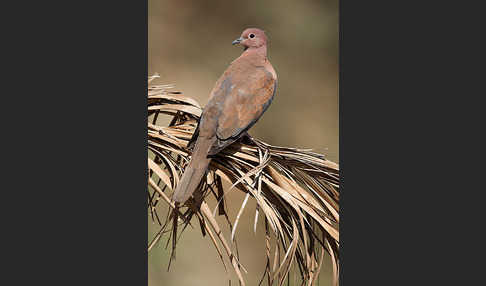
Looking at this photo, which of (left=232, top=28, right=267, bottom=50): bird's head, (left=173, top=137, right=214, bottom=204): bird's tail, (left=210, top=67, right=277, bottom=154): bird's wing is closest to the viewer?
(left=173, top=137, right=214, bottom=204): bird's tail

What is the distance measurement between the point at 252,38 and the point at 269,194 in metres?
1.02

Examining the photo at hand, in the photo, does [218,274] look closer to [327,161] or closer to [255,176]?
[255,176]

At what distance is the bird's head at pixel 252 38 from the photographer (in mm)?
4871

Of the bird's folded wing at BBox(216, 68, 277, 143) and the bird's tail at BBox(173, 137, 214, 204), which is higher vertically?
the bird's folded wing at BBox(216, 68, 277, 143)

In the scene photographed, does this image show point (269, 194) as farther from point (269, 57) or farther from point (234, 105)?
point (269, 57)

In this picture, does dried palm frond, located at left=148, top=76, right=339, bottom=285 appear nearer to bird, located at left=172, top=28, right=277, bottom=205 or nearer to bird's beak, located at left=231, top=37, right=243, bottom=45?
bird, located at left=172, top=28, right=277, bottom=205

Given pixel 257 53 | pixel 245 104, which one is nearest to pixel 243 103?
pixel 245 104

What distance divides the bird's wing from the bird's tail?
0.19ft

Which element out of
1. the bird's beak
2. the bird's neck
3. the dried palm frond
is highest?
the bird's beak

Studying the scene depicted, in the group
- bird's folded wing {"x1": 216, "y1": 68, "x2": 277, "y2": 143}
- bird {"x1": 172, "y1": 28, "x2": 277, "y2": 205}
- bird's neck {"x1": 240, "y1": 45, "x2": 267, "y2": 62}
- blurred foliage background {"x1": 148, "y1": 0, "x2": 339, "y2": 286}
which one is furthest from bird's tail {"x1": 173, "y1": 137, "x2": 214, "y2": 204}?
bird's neck {"x1": 240, "y1": 45, "x2": 267, "y2": 62}

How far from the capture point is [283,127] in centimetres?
487

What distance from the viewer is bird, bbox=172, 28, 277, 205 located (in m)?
4.37

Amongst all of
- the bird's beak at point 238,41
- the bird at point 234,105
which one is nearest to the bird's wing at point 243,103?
the bird at point 234,105

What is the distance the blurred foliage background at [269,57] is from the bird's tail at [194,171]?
327 mm
